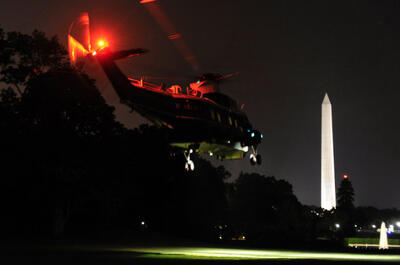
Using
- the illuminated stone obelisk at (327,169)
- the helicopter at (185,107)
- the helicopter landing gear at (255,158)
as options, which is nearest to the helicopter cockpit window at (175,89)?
the helicopter at (185,107)

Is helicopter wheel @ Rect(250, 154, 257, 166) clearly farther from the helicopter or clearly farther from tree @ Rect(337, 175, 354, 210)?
tree @ Rect(337, 175, 354, 210)

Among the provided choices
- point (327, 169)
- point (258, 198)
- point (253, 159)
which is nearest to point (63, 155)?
point (253, 159)

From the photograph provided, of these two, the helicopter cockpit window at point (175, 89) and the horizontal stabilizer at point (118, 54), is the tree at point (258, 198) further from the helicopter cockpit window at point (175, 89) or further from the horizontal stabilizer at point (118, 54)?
the horizontal stabilizer at point (118, 54)

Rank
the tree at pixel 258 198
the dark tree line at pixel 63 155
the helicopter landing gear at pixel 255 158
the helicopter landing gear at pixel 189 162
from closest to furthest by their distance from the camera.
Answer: the helicopter landing gear at pixel 189 162
the helicopter landing gear at pixel 255 158
the dark tree line at pixel 63 155
the tree at pixel 258 198

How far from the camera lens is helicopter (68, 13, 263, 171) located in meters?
27.6

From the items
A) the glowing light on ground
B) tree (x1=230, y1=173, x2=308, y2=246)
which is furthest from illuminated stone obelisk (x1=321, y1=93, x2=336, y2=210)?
the glowing light on ground

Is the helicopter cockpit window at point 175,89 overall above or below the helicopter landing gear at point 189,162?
above

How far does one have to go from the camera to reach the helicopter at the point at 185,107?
27562 millimetres

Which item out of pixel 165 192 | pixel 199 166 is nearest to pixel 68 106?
pixel 165 192

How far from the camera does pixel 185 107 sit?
29578mm

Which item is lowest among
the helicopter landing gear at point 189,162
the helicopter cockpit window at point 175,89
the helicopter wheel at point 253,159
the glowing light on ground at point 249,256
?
the glowing light on ground at point 249,256

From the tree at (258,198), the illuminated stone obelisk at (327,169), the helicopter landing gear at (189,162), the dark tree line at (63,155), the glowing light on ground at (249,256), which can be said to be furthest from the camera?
the tree at (258,198)

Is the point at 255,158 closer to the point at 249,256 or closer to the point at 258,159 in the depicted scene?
the point at 258,159

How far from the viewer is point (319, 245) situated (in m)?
49.6
